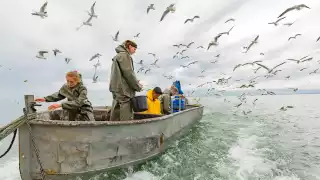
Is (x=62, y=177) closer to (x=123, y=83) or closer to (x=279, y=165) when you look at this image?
(x=123, y=83)

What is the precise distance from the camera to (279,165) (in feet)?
24.4

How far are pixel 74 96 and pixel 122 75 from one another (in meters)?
1.35

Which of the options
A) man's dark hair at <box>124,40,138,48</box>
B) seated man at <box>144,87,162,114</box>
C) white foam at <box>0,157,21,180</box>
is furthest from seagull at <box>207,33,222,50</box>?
white foam at <box>0,157,21,180</box>

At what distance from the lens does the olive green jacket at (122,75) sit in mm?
6332

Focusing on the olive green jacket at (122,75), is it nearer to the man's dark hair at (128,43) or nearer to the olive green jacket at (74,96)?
the man's dark hair at (128,43)

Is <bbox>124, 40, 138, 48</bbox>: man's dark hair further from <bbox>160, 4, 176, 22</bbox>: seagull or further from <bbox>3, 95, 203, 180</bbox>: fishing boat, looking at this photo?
<bbox>160, 4, 176, 22</bbox>: seagull

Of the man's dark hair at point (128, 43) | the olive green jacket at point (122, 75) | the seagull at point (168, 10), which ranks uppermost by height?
the seagull at point (168, 10)

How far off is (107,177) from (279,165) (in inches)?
210

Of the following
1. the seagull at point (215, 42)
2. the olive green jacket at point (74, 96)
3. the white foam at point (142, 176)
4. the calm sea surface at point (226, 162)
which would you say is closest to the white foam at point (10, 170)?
the calm sea surface at point (226, 162)

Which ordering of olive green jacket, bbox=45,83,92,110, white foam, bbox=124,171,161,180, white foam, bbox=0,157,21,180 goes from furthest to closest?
1. white foam, bbox=0,157,21,180
2. white foam, bbox=124,171,161,180
3. olive green jacket, bbox=45,83,92,110

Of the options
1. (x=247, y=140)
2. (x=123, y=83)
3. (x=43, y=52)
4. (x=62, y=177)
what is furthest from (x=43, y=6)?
(x=247, y=140)

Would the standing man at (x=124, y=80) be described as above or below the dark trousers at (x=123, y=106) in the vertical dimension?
above

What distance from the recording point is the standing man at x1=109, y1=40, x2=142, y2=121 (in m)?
6.34

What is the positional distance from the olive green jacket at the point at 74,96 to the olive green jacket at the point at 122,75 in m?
0.83
